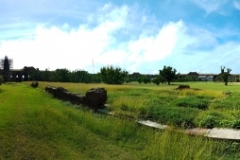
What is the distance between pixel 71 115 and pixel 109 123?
1.98m

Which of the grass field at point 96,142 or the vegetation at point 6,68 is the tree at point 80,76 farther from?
the grass field at point 96,142

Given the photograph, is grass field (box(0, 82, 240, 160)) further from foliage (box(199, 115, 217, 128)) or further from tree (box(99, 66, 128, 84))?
tree (box(99, 66, 128, 84))

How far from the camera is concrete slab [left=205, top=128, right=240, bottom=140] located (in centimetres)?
902

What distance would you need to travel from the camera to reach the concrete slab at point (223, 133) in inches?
355

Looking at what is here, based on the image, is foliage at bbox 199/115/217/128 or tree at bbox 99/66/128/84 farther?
tree at bbox 99/66/128/84

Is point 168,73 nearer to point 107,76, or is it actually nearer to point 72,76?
point 107,76

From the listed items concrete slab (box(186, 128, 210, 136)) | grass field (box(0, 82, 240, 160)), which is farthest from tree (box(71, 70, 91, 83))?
concrete slab (box(186, 128, 210, 136))

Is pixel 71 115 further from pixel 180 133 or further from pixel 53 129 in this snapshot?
pixel 180 133

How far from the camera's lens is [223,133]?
9570 mm

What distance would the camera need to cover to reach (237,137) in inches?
354

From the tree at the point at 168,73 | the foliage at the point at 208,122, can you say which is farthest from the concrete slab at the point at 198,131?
the tree at the point at 168,73

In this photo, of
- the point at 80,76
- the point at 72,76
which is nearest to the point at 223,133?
the point at 80,76

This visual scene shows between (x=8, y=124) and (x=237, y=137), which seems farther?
(x=8, y=124)

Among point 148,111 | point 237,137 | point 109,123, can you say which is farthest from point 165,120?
point 237,137
